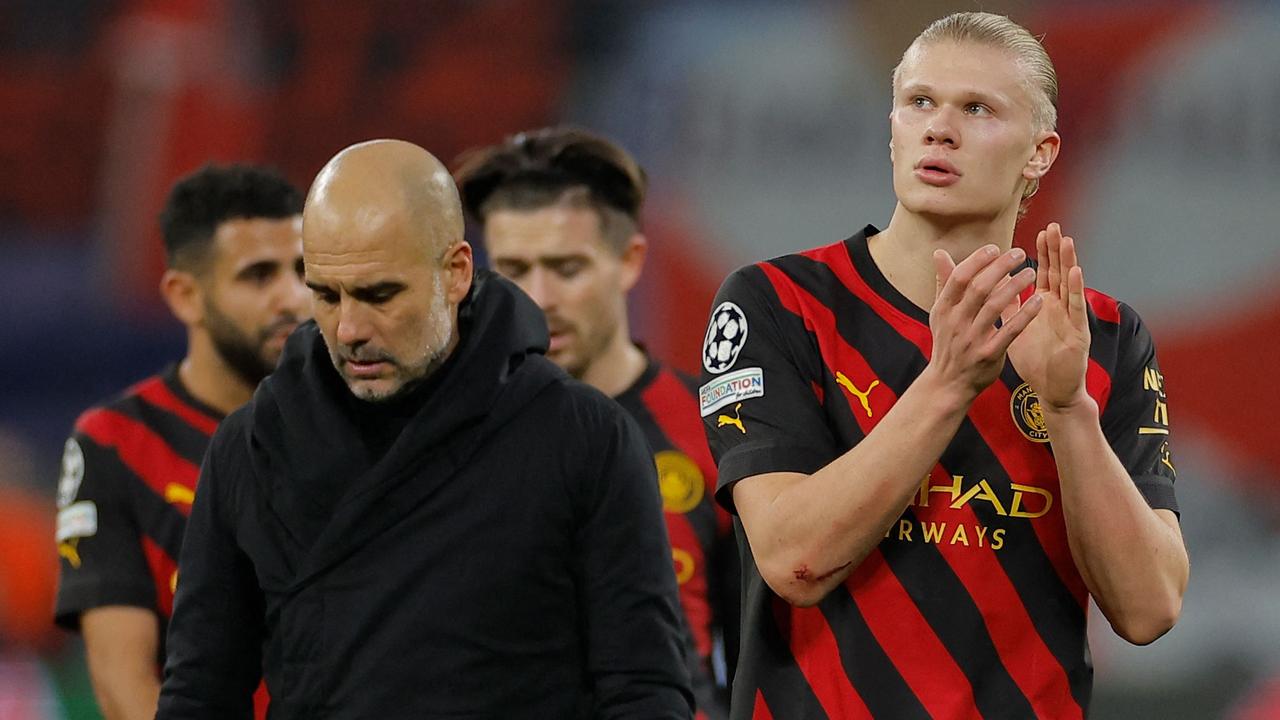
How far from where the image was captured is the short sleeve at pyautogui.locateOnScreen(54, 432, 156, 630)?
4.17 metres

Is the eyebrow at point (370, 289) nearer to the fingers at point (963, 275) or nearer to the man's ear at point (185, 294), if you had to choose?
the fingers at point (963, 275)

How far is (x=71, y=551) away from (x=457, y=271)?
5.63 ft

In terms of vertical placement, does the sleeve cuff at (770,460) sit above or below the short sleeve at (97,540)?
above

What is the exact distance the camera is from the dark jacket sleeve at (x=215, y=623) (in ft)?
9.57

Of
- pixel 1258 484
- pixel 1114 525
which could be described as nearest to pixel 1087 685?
pixel 1114 525

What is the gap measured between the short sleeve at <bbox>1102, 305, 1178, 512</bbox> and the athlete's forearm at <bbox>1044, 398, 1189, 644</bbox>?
0.41ft

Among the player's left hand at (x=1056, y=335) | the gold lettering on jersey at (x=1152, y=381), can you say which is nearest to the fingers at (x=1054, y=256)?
the player's left hand at (x=1056, y=335)

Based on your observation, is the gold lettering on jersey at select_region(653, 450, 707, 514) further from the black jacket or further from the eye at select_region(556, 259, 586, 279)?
the black jacket

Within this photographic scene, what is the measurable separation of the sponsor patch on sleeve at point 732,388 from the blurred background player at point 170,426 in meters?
1.78

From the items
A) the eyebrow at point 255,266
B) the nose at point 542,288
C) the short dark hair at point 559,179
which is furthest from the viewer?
the eyebrow at point 255,266

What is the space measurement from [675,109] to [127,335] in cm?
273

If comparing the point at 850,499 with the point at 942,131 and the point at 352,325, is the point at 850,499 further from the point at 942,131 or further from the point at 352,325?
the point at 352,325

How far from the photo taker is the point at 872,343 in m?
2.88

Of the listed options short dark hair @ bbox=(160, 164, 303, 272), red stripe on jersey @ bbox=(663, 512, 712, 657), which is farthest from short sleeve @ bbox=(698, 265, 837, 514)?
short dark hair @ bbox=(160, 164, 303, 272)
